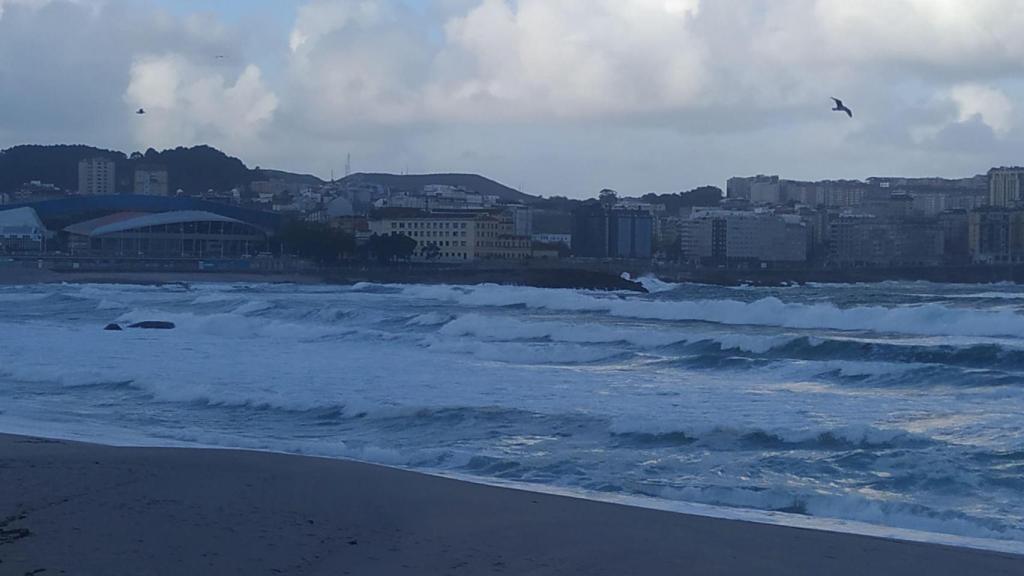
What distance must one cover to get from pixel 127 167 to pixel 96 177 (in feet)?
34.6

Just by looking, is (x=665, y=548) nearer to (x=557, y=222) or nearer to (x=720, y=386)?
(x=720, y=386)

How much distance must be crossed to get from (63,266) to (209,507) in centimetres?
6540

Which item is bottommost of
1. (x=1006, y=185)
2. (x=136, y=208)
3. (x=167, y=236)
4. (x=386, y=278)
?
(x=386, y=278)

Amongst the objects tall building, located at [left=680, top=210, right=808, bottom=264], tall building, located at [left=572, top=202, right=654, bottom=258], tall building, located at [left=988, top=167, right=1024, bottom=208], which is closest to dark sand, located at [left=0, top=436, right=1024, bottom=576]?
tall building, located at [left=680, top=210, right=808, bottom=264]

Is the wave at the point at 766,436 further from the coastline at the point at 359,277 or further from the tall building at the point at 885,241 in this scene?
the tall building at the point at 885,241

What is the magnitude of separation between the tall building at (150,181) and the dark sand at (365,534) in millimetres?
141113

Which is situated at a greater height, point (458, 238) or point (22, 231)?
point (22, 231)

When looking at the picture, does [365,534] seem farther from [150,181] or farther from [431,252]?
[150,181]

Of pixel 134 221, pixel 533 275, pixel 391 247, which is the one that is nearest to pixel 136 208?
pixel 134 221

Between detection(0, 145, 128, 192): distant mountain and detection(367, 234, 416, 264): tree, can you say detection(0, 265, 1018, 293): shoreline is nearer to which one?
detection(367, 234, 416, 264): tree

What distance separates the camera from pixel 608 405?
47.8 feet

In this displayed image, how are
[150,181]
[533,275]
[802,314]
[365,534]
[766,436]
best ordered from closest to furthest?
[365,534]
[766,436]
[802,314]
[533,275]
[150,181]

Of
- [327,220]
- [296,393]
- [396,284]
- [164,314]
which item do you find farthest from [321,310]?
[327,220]

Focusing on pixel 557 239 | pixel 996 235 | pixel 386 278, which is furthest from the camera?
pixel 557 239
